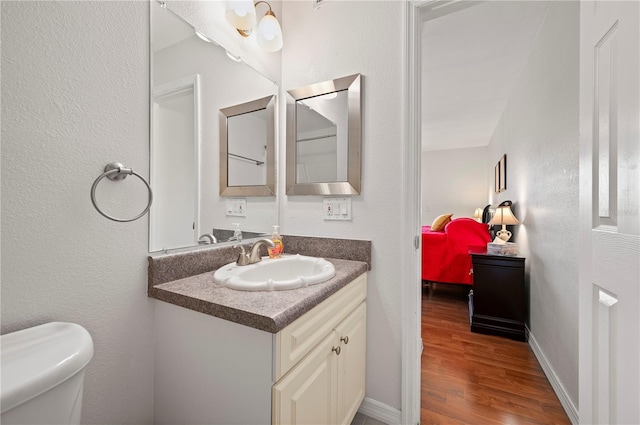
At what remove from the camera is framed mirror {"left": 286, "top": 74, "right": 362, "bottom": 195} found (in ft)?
4.67

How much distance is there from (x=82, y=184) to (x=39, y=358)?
18.8 inches

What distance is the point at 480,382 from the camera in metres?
1.70

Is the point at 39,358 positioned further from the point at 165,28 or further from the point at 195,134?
the point at 165,28

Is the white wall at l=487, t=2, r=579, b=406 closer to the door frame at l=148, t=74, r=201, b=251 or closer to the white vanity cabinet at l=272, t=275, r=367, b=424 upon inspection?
the white vanity cabinet at l=272, t=275, r=367, b=424

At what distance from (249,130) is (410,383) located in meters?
1.58

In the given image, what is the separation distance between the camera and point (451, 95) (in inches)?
135

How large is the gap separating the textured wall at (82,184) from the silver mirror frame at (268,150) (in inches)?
16.8

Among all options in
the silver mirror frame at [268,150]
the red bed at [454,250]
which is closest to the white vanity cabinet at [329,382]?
the silver mirror frame at [268,150]

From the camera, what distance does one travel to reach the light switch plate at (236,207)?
4.64ft

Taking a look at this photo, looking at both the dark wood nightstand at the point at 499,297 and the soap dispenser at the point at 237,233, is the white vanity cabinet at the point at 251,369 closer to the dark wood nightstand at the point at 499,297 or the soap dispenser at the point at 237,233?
the soap dispenser at the point at 237,233

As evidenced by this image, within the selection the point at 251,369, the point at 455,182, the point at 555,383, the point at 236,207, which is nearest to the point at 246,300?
the point at 251,369

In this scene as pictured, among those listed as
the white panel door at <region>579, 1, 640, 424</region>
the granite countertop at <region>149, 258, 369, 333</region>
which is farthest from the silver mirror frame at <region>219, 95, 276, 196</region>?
the white panel door at <region>579, 1, 640, 424</region>

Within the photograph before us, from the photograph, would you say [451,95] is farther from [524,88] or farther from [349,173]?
[349,173]

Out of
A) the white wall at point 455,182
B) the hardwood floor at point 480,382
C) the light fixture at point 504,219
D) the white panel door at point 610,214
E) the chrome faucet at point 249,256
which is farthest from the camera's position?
the white wall at point 455,182
